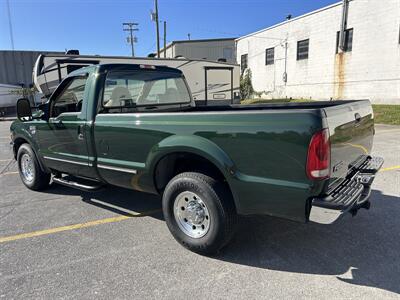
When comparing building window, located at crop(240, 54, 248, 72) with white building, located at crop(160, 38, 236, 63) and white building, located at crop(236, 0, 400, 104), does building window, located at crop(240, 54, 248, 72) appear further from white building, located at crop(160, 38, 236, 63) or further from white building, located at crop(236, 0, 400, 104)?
white building, located at crop(160, 38, 236, 63)

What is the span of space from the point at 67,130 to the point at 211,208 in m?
2.46

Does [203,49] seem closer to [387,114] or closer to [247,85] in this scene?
[247,85]

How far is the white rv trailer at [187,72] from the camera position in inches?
454

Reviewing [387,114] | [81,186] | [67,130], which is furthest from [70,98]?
[387,114]

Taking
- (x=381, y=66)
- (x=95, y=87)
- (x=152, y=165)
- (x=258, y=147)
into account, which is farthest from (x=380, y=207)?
(x=381, y=66)

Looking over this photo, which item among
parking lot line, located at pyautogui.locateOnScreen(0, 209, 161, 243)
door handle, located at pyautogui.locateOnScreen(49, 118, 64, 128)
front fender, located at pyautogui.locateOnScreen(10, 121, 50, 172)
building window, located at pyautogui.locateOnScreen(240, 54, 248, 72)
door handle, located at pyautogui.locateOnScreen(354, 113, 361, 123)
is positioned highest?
building window, located at pyautogui.locateOnScreen(240, 54, 248, 72)

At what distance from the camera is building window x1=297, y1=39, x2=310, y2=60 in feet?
74.4

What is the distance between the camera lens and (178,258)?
3.33 meters

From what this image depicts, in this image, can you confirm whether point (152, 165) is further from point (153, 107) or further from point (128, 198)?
point (128, 198)

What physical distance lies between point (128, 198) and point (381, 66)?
17.1 m

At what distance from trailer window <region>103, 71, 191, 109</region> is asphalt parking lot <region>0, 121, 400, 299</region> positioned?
5.03 ft

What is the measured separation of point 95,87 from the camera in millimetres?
4199

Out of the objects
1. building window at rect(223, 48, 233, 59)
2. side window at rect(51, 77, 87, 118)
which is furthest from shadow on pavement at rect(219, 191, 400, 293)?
building window at rect(223, 48, 233, 59)

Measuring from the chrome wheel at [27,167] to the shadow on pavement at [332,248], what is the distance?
12.4 feet
